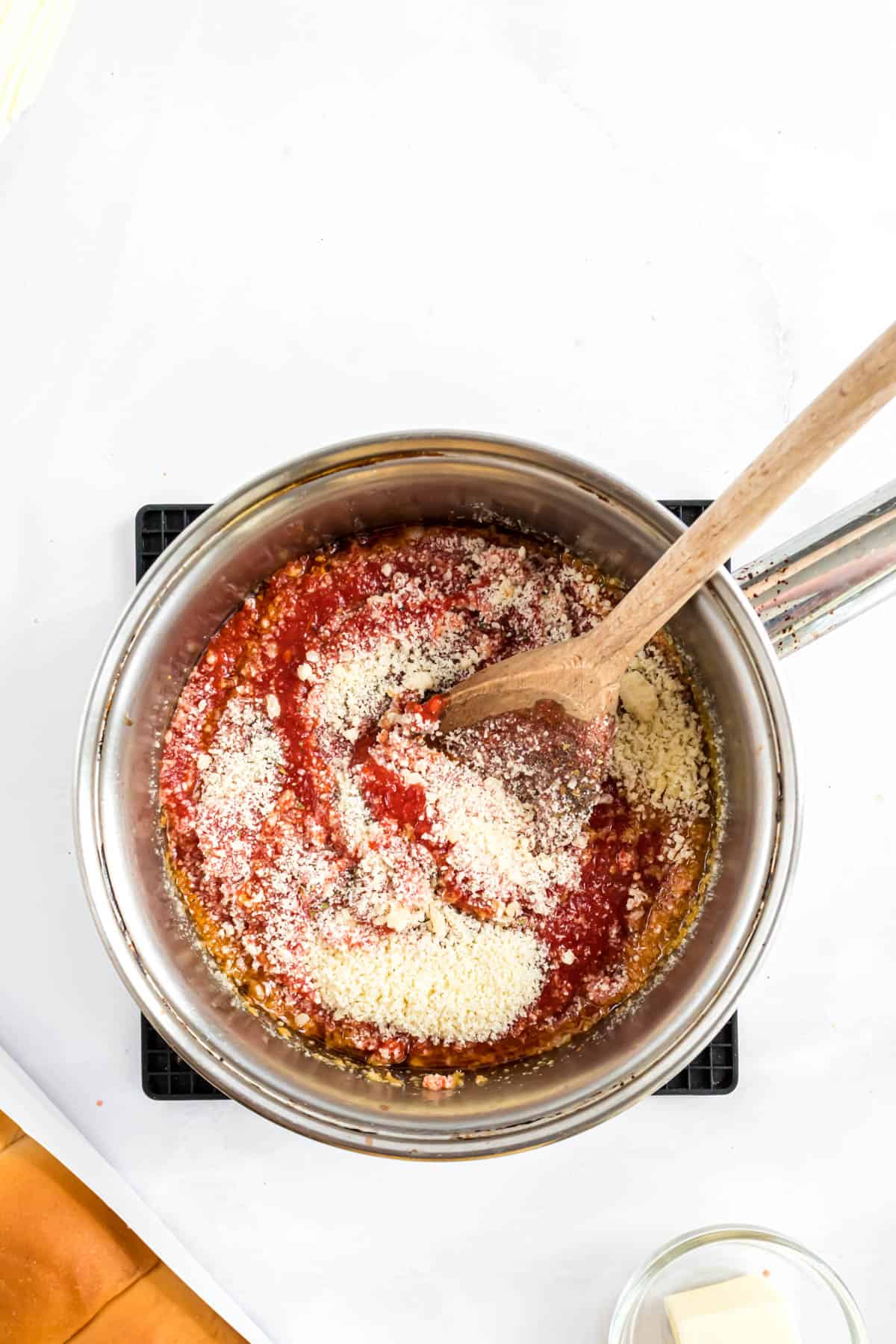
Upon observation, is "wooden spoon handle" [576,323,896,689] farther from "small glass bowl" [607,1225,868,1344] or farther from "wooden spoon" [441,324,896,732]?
"small glass bowl" [607,1225,868,1344]

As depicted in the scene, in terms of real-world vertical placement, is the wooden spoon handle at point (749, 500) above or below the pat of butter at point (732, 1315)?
above

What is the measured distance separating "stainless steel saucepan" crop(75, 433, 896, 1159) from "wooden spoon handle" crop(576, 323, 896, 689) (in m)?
0.10

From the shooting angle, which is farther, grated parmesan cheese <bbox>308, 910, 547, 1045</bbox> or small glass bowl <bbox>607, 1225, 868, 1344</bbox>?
small glass bowl <bbox>607, 1225, 868, 1344</bbox>

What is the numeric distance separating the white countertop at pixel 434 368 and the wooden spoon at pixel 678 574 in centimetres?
48

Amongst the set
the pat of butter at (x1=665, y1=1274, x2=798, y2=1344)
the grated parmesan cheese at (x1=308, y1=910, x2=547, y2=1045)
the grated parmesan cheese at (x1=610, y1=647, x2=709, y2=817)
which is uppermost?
the grated parmesan cheese at (x1=610, y1=647, x2=709, y2=817)

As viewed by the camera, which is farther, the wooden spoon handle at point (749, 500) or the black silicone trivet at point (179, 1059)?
the black silicone trivet at point (179, 1059)

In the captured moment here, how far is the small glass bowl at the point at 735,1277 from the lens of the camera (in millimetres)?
1646

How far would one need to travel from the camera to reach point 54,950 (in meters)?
1.67

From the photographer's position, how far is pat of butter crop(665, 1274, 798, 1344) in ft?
5.36

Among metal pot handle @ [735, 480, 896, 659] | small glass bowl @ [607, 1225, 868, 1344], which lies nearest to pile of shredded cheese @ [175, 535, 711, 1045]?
metal pot handle @ [735, 480, 896, 659]

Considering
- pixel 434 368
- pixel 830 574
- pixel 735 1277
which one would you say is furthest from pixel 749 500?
pixel 735 1277

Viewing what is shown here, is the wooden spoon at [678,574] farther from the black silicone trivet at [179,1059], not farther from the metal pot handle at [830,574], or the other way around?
the black silicone trivet at [179,1059]

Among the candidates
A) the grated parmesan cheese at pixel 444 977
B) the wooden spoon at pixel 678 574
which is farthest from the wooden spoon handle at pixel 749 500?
the grated parmesan cheese at pixel 444 977

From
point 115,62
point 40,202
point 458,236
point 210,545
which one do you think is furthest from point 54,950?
point 115,62
